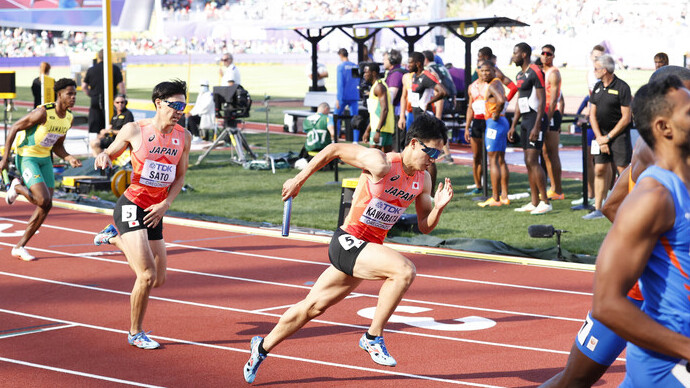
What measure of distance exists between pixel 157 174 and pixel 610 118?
20.1ft

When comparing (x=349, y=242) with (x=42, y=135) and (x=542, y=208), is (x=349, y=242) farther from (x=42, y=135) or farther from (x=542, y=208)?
(x=542, y=208)

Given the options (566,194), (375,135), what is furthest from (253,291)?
(566,194)

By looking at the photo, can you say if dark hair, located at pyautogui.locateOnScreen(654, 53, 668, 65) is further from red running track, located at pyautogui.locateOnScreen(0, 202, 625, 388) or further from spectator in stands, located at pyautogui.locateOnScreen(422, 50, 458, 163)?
red running track, located at pyautogui.locateOnScreen(0, 202, 625, 388)

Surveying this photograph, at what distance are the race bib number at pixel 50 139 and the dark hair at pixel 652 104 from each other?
819 cm

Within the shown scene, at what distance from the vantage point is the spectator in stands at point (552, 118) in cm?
1263

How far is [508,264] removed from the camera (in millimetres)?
9883

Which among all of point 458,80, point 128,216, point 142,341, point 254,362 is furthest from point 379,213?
point 458,80

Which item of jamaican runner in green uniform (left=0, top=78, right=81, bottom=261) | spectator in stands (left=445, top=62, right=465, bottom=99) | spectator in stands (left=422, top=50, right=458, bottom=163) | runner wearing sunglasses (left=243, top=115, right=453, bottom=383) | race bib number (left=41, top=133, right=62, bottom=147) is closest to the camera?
runner wearing sunglasses (left=243, top=115, right=453, bottom=383)

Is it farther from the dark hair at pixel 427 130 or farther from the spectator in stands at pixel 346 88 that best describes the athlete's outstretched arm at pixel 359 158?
the spectator in stands at pixel 346 88

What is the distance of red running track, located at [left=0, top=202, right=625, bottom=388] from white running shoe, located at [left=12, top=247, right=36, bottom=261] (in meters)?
0.08

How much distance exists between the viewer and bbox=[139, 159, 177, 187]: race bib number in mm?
6922

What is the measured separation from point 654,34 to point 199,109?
1387 inches

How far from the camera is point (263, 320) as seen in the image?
775 cm

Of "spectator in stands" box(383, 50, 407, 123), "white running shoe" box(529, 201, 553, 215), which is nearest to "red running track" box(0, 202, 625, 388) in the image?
"white running shoe" box(529, 201, 553, 215)
